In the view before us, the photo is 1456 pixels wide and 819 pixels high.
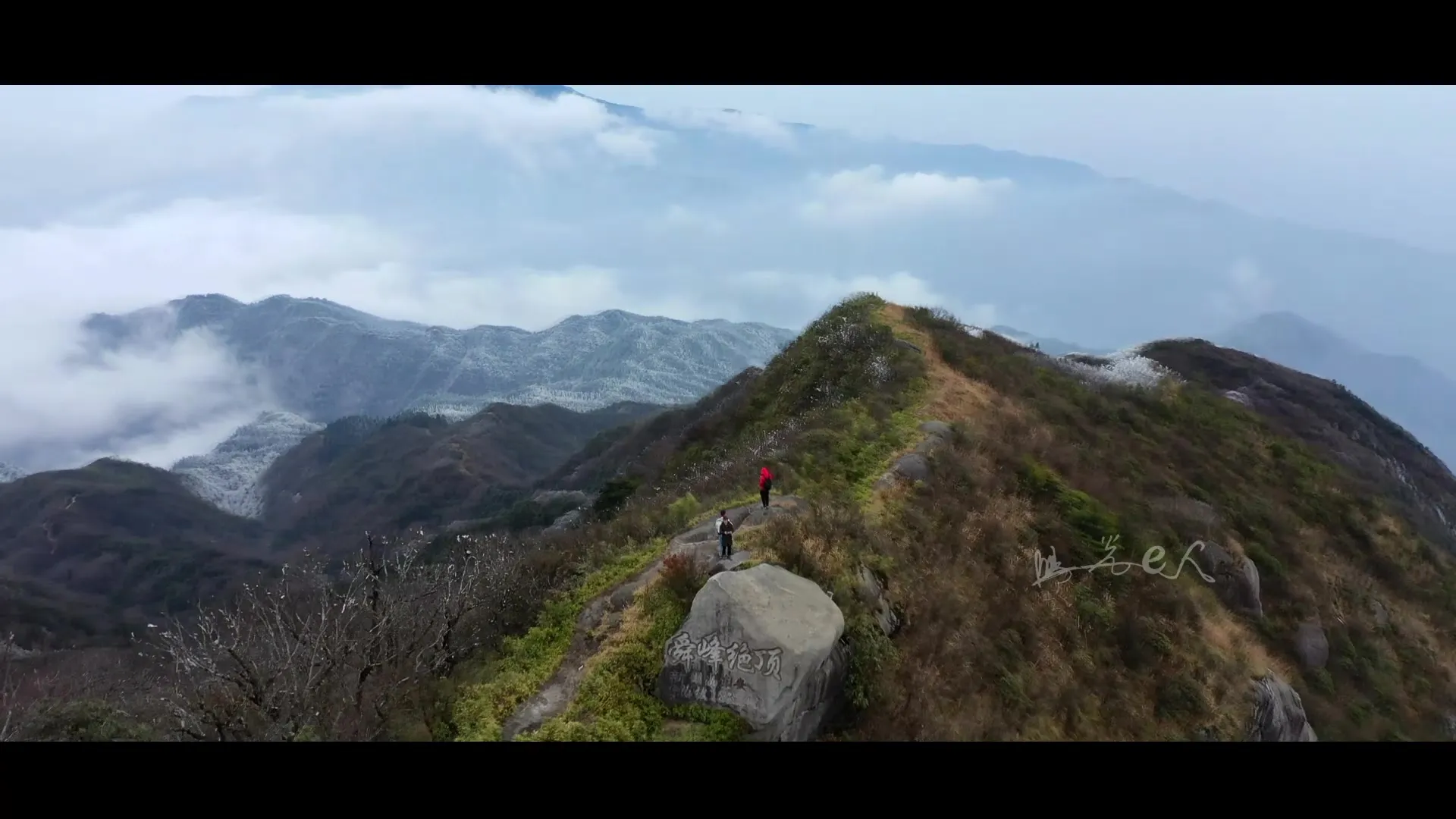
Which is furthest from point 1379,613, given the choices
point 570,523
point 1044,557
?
point 570,523

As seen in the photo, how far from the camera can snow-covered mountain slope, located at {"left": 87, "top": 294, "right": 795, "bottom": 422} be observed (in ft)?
479

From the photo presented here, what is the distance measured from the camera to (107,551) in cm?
7656

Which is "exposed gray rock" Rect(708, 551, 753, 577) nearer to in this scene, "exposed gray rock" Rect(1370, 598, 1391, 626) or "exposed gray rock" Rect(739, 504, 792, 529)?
"exposed gray rock" Rect(739, 504, 792, 529)

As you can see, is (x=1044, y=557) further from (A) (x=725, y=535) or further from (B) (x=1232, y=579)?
(A) (x=725, y=535)

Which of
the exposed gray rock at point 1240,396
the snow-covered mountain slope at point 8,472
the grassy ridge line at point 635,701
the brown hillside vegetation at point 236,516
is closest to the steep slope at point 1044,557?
the grassy ridge line at point 635,701

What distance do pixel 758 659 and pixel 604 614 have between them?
2.53 meters

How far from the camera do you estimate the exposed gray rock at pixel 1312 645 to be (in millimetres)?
14797

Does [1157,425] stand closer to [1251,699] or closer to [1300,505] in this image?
[1300,505]

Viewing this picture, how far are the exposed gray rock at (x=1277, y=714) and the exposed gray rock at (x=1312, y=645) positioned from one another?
201 cm

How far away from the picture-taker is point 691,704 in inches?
280

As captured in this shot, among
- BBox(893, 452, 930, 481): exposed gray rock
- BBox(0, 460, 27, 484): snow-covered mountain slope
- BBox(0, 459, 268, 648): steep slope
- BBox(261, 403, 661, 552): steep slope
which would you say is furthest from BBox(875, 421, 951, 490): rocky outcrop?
BBox(0, 460, 27, 484): snow-covered mountain slope

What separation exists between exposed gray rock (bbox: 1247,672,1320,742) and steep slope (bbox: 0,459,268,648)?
66.1 meters

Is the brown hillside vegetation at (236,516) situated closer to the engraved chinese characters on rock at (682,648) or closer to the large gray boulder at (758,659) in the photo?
the engraved chinese characters on rock at (682,648)
